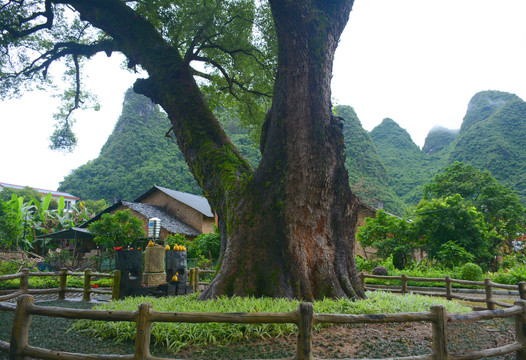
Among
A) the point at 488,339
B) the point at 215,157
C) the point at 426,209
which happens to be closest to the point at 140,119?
the point at 426,209

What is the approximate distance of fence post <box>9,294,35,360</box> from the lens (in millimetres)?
3609

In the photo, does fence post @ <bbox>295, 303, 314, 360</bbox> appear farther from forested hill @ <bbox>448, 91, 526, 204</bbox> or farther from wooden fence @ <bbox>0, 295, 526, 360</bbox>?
forested hill @ <bbox>448, 91, 526, 204</bbox>

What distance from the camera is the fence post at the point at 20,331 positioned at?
142 inches

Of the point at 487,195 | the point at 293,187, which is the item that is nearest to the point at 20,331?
the point at 293,187

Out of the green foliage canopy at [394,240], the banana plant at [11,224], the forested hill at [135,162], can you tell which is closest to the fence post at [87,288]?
the banana plant at [11,224]

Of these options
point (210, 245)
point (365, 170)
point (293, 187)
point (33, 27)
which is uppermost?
point (365, 170)

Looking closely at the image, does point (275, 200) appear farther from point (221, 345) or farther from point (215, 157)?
point (221, 345)

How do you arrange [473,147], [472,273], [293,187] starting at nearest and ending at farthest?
1. [293,187]
2. [472,273]
3. [473,147]

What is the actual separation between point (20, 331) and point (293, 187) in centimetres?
433

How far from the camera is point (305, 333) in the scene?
331 cm

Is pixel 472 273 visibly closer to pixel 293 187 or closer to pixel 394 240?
pixel 394 240

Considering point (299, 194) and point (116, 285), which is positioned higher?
point (299, 194)

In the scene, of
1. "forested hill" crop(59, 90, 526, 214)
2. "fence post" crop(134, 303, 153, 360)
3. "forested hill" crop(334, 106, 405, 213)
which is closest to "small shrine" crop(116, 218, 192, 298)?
"fence post" crop(134, 303, 153, 360)

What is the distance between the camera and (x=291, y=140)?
644cm
